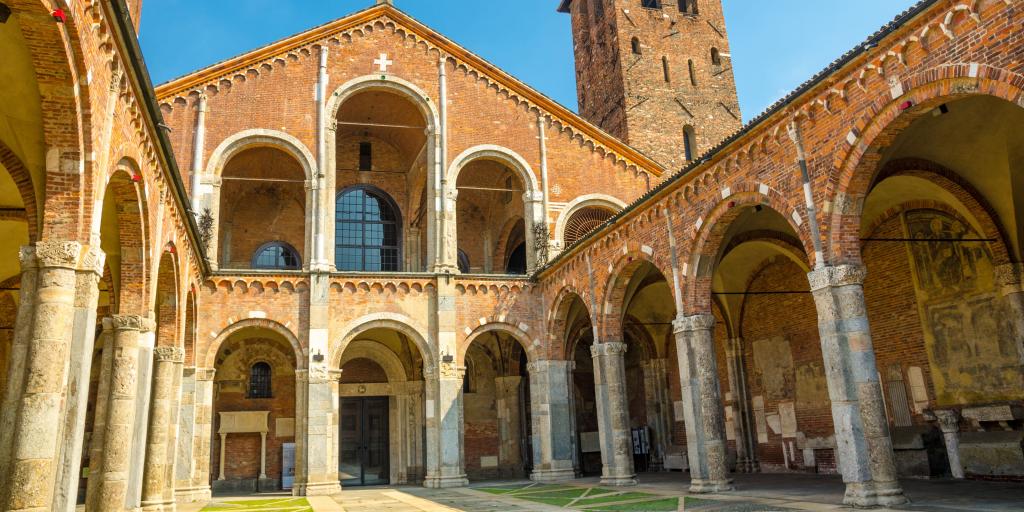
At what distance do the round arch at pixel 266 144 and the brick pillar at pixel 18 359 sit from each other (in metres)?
13.2

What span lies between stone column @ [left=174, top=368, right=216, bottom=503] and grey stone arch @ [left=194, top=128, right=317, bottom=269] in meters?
3.07

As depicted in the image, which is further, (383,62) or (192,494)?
(383,62)

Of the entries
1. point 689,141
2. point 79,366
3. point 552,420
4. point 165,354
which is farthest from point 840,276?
point 689,141

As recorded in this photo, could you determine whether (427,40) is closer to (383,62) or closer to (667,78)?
(383,62)

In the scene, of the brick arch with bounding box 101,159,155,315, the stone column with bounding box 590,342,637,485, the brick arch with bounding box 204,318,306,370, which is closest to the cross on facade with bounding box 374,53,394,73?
the brick arch with bounding box 204,318,306,370

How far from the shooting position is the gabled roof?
20.9 metres

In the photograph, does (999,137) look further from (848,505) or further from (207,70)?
(207,70)

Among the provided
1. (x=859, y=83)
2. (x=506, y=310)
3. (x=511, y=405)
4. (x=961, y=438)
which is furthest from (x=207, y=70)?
(x=961, y=438)

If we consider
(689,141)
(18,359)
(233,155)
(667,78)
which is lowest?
(18,359)

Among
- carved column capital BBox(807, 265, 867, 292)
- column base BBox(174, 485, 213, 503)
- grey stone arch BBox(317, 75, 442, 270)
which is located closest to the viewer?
carved column capital BBox(807, 265, 867, 292)

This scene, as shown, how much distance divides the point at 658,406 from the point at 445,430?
7.43 m

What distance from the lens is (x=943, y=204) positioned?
1424cm

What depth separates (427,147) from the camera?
73.9 ft

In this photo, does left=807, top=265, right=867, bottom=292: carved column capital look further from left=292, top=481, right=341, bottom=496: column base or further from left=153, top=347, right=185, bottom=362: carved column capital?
left=292, top=481, right=341, bottom=496: column base
